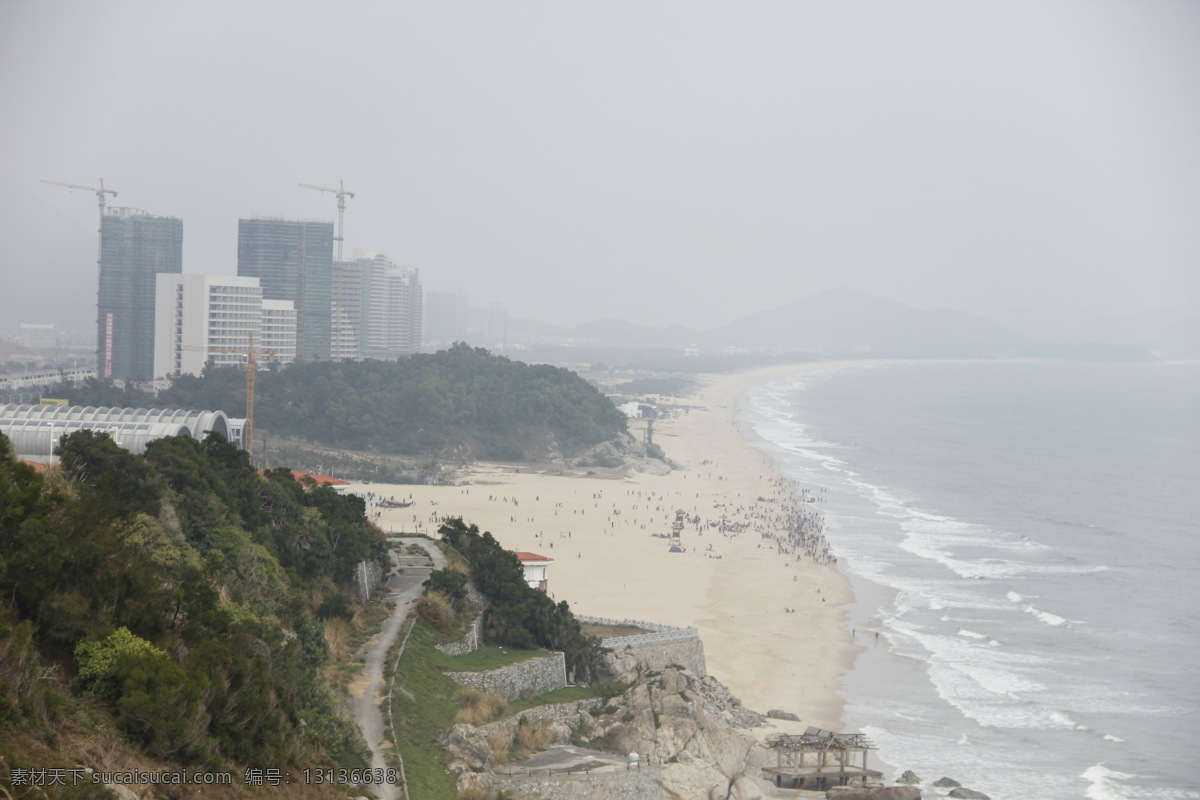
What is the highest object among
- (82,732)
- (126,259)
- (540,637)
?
(126,259)

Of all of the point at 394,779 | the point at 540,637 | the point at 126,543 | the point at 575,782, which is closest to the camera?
the point at 394,779

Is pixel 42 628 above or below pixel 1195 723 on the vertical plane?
above

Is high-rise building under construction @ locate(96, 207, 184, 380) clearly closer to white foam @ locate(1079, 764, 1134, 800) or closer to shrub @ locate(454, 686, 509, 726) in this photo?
shrub @ locate(454, 686, 509, 726)

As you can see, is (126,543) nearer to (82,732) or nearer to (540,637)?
(82,732)

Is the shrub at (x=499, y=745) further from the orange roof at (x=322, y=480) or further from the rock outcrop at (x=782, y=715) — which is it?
the orange roof at (x=322, y=480)

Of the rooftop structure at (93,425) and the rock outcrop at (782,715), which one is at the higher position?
the rooftop structure at (93,425)

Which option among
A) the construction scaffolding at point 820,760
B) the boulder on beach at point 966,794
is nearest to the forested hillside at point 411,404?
the construction scaffolding at point 820,760

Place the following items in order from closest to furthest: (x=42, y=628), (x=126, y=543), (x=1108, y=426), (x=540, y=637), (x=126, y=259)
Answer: (x=42, y=628)
(x=126, y=543)
(x=540, y=637)
(x=126, y=259)
(x=1108, y=426)

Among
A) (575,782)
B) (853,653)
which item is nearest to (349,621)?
(575,782)
